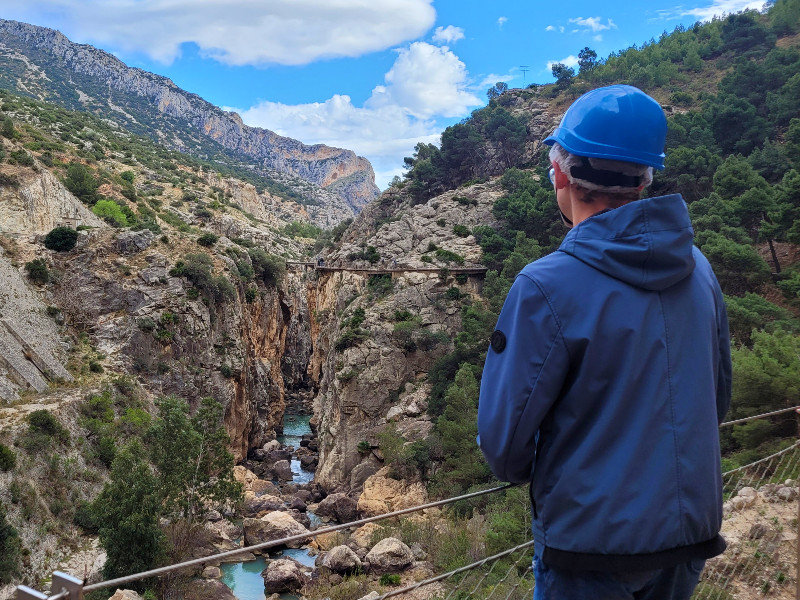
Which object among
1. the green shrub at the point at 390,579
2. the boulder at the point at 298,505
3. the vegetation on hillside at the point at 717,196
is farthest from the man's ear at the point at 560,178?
the boulder at the point at 298,505

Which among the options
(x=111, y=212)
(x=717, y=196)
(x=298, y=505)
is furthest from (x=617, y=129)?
(x=111, y=212)

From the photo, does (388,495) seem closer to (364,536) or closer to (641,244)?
(364,536)

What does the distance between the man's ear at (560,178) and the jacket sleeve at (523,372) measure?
0.43 metres

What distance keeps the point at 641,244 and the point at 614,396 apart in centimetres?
42

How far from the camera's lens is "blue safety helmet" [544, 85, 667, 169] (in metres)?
1.72

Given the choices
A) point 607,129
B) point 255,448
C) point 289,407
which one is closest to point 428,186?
point 289,407

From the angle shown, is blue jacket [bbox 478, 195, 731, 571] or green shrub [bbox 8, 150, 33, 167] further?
green shrub [bbox 8, 150, 33, 167]

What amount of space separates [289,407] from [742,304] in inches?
1698

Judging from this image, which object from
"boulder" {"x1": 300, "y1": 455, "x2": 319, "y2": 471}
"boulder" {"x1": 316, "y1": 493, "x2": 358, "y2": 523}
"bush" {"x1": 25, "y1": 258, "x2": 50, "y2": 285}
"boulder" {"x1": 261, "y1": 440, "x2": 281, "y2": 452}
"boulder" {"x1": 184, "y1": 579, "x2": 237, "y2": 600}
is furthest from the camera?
"boulder" {"x1": 261, "y1": 440, "x2": 281, "y2": 452}

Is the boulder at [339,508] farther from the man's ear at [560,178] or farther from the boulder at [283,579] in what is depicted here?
the man's ear at [560,178]

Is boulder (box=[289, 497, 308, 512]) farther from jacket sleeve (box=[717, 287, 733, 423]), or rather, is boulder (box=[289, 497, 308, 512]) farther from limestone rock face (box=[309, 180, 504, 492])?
jacket sleeve (box=[717, 287, 733, 423])

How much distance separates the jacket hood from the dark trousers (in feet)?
2.63

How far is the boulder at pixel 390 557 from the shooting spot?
591 inches

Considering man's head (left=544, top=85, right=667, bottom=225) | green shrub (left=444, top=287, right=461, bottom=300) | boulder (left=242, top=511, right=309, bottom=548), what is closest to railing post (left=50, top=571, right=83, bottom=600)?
man's head (left=544, top=85, right=667, bottom=225)
